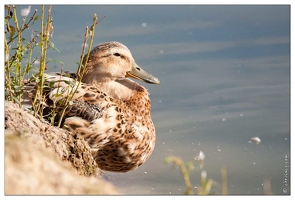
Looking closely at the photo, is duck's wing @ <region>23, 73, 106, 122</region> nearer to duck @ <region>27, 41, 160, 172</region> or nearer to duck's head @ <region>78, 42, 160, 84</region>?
duck @ <region>27, 41, 160, 172</region>

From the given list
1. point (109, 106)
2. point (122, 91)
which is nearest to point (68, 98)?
point (109, 106)

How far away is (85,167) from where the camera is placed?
174 inches

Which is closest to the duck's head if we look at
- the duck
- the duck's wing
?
the duck

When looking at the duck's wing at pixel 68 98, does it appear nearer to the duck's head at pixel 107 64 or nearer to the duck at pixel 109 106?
the duck at pixel 109 106

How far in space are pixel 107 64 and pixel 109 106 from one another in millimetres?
529

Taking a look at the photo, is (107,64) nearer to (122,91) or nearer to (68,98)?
(122,91)

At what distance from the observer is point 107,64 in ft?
17.8

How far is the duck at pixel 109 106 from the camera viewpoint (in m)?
A: 4.84

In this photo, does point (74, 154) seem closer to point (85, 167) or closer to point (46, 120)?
point (85, 167)

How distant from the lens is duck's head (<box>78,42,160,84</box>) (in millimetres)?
5379

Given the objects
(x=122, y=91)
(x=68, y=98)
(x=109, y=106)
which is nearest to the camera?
(x=68, y=98)

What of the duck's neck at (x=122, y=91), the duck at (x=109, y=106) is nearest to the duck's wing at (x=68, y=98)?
the duck at (x=109, y=106)

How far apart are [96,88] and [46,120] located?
62cm
